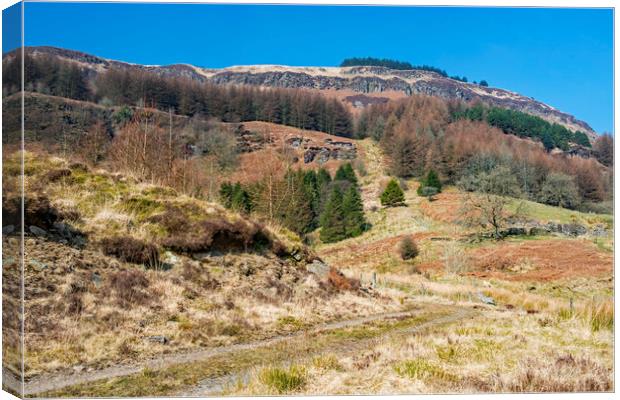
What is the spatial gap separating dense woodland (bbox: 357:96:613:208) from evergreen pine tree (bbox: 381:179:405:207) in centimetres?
708

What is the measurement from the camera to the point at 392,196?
195ft

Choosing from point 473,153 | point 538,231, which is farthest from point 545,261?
point 473,153

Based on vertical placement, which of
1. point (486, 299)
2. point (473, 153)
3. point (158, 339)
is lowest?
point (486, 299)

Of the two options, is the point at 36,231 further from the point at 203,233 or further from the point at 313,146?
the point at 313,146

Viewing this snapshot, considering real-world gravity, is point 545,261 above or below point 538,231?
below

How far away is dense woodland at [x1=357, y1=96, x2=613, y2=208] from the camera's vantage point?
17952 millimetres

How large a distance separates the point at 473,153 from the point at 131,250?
191 ft

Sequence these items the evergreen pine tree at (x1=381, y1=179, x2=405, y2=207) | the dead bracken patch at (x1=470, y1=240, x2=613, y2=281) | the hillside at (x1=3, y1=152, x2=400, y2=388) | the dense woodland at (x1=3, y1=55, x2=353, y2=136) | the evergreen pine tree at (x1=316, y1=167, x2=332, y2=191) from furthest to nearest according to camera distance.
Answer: the evergreen pine tree at (x1=316, y1=167, x2=332, y2=191) < the evergreen pine tree at (x1=381, y1=179, x2=405, y2=207) < the dense woodland at (x1=3, y1=55, x2=353, y2=136) < the dead bracken patch at (x1=470, y1=240, x2=613, y2=281) < the hillside at (x1=3, y1=152, x2=400, y2=388)

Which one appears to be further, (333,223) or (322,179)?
(322,179)

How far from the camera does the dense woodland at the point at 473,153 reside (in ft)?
58.9

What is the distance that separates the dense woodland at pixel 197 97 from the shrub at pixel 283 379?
166 inches

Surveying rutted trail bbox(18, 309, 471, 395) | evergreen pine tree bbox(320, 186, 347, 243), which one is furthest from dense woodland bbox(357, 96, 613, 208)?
evergreen pine tree bbox(320, 186, 347, 243)

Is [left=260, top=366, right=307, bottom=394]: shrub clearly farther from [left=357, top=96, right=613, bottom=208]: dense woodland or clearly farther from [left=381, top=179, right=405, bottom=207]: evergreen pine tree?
[left=381, top=179, right=405, bottom=207]: evergreen pine tree

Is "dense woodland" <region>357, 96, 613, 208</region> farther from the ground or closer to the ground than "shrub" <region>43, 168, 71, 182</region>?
farther from the ground
